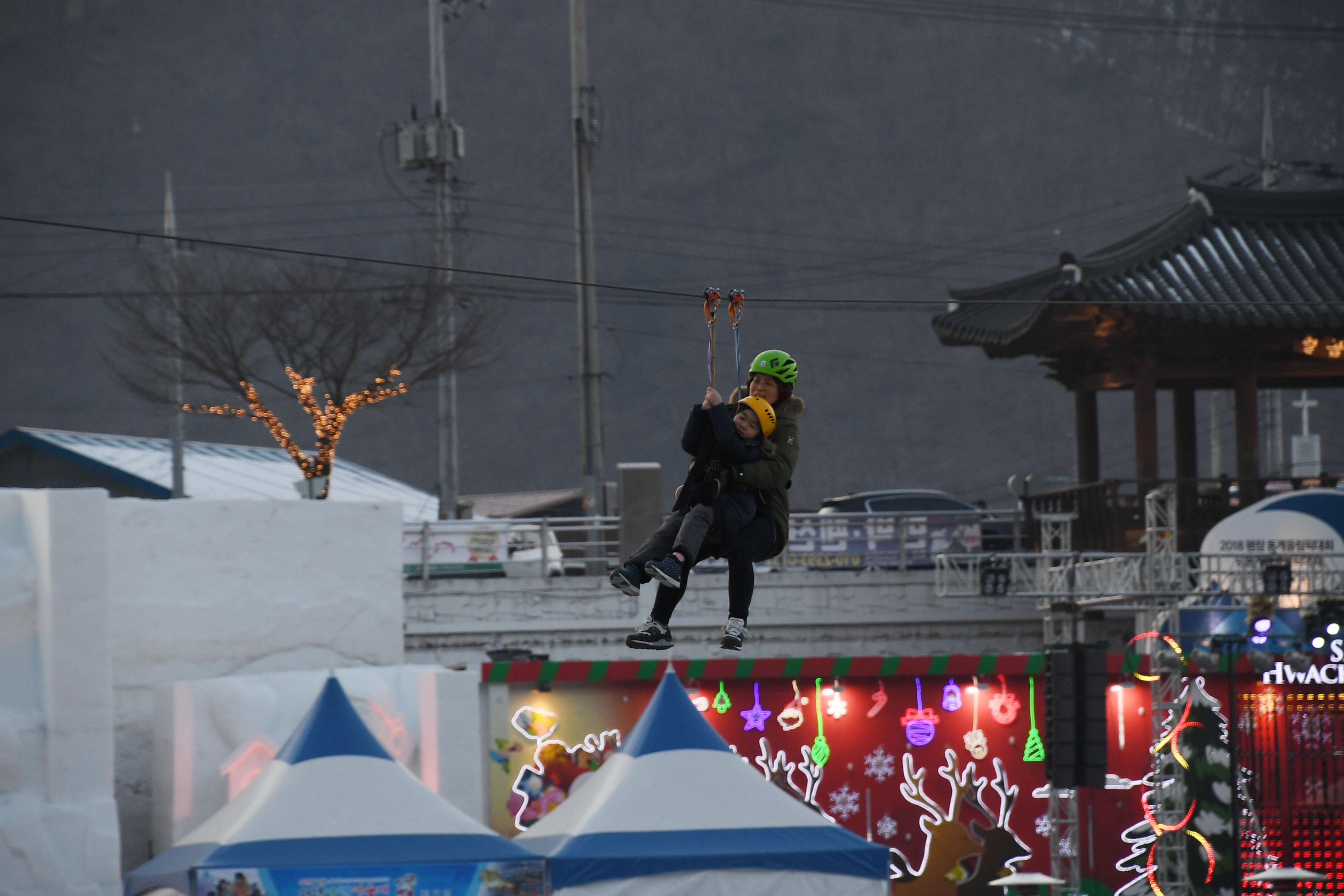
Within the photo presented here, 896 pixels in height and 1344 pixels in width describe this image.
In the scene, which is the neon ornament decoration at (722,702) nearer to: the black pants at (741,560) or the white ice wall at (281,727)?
the white ice wall at (281,727)

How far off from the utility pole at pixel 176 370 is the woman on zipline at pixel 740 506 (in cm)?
1927

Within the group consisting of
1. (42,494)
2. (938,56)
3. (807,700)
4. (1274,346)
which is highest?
(938,56)

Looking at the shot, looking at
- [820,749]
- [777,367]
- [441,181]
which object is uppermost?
[441,181]

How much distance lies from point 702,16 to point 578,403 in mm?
11654

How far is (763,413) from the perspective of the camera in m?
8.82

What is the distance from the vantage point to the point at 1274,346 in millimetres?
24516

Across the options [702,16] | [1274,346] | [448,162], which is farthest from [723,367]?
[1274,346]

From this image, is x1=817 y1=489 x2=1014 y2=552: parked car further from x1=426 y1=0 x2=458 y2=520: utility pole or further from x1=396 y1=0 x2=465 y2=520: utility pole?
x1=396 y1=0 x2=465 y2=520: utility pole

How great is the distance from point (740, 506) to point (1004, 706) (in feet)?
42.2

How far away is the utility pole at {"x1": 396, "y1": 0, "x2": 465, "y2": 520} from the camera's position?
30.5 meters

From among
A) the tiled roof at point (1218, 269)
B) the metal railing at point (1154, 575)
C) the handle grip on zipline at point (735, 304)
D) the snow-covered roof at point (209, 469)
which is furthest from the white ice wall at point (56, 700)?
the tiled roof at point (1218, 269)

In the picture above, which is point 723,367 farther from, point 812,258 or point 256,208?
point 256,208

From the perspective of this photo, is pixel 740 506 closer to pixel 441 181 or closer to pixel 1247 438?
pixel 1247 438

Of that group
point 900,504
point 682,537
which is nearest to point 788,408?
point 682,537
